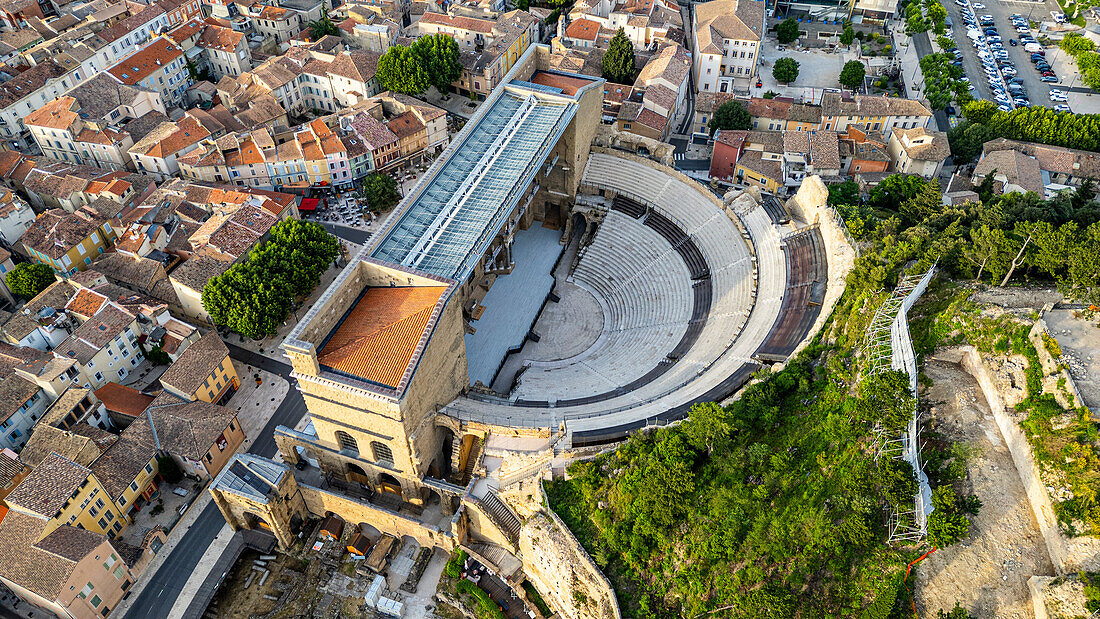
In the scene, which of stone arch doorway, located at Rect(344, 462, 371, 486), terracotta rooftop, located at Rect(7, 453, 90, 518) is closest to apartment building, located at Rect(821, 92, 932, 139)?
stone arch doorway, located at Rect(344, 462, 371, 486)

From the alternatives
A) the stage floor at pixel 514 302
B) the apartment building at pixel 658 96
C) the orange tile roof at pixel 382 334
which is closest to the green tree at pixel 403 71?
the apartment building at pixel 658 96

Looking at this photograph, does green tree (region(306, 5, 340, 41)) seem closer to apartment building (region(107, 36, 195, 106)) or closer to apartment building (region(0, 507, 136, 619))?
apartment building (region(107, 36, 195, 106))

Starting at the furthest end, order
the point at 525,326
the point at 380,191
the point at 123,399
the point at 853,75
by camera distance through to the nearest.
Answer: the point at 853,75, the point at 380,191, the point at 525,326, the point at 123,399

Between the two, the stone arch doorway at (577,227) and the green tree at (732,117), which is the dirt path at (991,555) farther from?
the green tree at (732,117)

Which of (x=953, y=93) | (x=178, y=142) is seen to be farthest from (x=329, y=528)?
(x=953, y=93)

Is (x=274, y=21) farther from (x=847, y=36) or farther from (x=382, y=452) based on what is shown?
(x=847, y=36)

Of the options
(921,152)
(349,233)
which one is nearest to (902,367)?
(921,152)

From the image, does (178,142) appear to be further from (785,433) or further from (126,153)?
(785,433)
